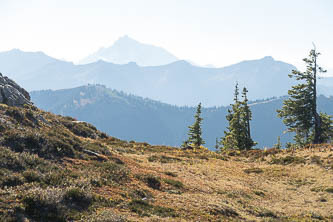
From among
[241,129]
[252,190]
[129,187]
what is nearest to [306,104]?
[241,129]

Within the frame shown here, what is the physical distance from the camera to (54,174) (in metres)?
12.9

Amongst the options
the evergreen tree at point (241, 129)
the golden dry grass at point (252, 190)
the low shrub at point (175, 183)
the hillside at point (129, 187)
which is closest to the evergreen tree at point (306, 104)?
Answer: the evergreen tree at point (241, 129)

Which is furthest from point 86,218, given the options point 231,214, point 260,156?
point 260,156

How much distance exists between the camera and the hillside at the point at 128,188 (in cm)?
1032

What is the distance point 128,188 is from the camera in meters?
14.6

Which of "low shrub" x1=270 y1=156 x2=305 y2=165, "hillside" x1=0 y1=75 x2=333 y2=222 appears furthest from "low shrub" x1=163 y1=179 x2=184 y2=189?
"low shrub" x1=270 y1=156 x2=305 y2=165

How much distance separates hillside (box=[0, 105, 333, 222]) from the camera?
1032 centimetres

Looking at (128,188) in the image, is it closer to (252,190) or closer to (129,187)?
(129,187)

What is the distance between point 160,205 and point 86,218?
434cm

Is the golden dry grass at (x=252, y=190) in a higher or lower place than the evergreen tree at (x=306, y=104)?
lower

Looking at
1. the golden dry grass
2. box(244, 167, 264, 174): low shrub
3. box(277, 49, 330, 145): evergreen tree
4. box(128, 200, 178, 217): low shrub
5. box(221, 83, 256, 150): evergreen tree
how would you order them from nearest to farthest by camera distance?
1. box(128, 200, 178, 217): low shrub
2. the golden dry grass
3. box(244, 167, 264, 174): low shrub
4. box(277, 49, 330, 145): evergreen tree
5. box(221, 83, 256, 150): evergreen tree

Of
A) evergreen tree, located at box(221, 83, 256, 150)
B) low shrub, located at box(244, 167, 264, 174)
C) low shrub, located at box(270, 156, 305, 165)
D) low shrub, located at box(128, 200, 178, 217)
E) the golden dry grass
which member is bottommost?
low shrub, located at box(128, 200, 178, 217)

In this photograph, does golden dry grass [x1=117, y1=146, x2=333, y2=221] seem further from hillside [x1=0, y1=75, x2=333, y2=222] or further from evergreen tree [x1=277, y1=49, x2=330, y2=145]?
evergreen tree [x1=277, y1=49, x2=330, y2=145]

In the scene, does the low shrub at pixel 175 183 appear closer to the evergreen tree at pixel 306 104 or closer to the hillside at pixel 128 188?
the hillside at pixel 128 188
